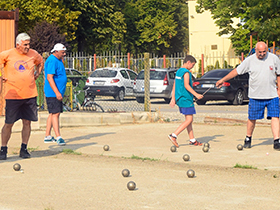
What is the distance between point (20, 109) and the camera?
9383 millimetres

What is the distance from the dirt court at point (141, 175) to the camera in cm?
600

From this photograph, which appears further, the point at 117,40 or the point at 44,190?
the point at 117,40

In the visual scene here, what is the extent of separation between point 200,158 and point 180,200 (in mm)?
3240

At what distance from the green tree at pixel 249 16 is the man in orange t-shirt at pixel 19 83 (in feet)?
88.8

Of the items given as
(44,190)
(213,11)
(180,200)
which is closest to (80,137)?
(44,190)

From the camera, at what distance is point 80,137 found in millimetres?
12328

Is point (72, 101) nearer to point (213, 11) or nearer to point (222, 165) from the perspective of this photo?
point (222, 165)

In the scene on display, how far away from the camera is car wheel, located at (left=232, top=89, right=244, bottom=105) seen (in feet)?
74.4

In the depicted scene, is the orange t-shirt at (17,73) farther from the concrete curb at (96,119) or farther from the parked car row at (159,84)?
the parked car row at (159,84)

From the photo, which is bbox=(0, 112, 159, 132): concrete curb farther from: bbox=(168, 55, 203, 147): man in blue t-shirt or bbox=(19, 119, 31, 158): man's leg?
bbox=(168, 55, 203, 147): man in blue t-shirt

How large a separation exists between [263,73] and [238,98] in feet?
42.5

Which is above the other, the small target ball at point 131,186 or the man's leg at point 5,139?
the man's leg at point 5,139

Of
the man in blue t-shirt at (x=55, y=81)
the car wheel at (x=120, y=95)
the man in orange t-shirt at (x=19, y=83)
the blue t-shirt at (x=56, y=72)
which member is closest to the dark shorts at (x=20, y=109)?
the man in orange t-shirt at (x=19, y=83)

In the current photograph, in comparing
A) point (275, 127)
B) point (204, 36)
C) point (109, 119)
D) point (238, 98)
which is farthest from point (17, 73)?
point (204, 36)
